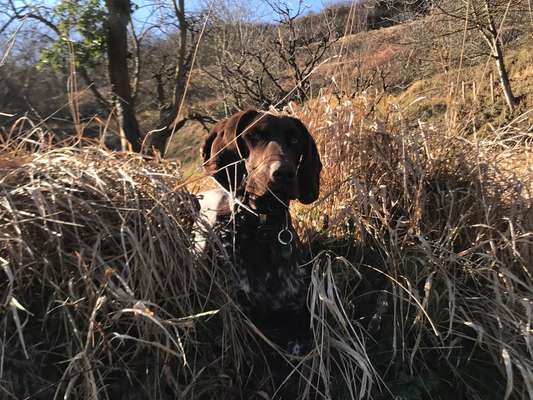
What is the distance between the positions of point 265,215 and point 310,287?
0.43 meters

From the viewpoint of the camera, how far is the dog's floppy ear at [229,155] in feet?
8.77

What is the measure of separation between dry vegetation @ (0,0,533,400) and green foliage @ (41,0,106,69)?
2.86 meters

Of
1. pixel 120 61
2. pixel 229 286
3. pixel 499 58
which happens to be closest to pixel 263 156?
pixel 229 286

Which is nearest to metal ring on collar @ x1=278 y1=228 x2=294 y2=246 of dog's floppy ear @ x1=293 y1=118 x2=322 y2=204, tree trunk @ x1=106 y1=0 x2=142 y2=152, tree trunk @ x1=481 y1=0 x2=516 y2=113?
dog's floppy ear @ x1=293 y1=118 x2=322 y2=204

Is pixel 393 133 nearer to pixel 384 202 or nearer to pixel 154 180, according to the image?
pixel 384 202

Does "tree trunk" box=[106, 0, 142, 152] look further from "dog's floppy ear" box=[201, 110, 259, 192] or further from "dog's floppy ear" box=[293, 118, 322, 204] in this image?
"dog's floppy ear" box=[293, 118, 322, 204]

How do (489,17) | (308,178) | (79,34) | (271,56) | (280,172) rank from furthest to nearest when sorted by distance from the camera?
1. (271,56)
2. (489,17)
3. (79,34)
4. (308,178)
5. (280,172)

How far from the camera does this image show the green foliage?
5.43 meters

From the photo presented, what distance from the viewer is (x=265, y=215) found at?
2658 mm

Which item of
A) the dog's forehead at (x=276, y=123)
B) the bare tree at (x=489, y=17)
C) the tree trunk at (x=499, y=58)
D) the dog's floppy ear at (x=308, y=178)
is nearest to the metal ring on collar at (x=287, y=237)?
the dog's floppy ear at (x=308, y=178)

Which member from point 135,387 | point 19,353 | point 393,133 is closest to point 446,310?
point 393,133

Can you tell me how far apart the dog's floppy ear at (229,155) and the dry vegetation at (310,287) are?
0.21m

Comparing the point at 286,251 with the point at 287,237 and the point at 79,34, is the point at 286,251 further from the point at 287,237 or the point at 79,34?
the point at 79,34

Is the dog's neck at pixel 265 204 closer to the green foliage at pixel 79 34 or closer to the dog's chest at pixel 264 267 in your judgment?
the dog's chest at pixel 264 267
